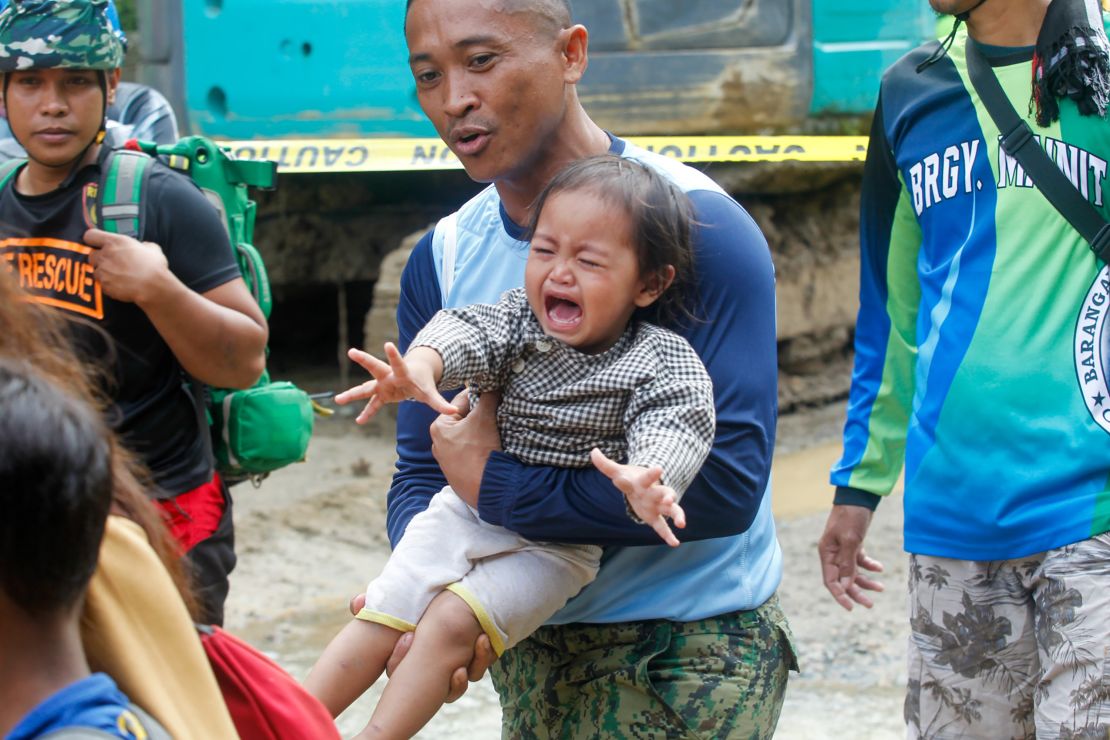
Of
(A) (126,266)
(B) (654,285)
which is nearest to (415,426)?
(B) (654,285)

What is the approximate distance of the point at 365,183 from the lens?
31.4 feet


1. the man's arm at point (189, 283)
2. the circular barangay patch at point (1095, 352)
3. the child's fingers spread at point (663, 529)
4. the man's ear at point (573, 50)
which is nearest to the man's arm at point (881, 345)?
the circular barangay patch at point (1095, 352)

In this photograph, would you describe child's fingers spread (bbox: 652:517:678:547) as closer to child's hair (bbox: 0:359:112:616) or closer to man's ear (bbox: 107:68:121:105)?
child's hair (bbox: 0:359:112:616)

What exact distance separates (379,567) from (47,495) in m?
5.57

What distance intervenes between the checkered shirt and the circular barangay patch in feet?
3.20

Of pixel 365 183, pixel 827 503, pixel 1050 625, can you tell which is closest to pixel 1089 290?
pixel 1050 625

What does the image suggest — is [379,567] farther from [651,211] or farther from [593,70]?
[651,211]

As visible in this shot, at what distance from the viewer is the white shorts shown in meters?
2.41

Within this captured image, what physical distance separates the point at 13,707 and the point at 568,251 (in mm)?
1278

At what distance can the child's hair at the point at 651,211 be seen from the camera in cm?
236

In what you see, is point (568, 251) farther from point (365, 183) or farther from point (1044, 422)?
point (365, 183)

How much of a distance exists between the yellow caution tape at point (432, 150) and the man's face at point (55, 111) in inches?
160

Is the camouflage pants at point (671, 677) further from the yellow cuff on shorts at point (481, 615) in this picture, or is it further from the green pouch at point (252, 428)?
the green pouch at point (252, 428)

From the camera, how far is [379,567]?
6.77 metres
